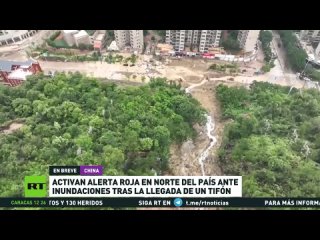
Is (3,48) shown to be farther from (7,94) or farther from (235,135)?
(235,135)

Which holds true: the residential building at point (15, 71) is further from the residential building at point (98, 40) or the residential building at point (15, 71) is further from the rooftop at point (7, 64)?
the residential building at point (98, 40)

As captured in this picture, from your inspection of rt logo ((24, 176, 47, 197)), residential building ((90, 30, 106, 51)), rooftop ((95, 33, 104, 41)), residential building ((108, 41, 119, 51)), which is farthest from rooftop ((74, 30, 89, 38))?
rt logo ((24, 176, 47, 197))

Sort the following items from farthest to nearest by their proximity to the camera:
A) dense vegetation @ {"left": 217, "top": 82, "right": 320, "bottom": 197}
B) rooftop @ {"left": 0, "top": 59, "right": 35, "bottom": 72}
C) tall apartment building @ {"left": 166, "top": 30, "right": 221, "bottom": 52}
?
tall apartment building @ {"left": 166, "top": 30, "right": 221, "bottom": 52}, rooftop @ {"left": 0, "top": 59, "right": 35, "bottom": 72}, dense vegetation @ {"left": 217, "top": 82, "right": 320, "bottom": 197}

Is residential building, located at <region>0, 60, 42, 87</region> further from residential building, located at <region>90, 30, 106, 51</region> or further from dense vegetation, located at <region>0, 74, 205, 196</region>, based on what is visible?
residential building, located at <region>90, 30, 106, 51</region>

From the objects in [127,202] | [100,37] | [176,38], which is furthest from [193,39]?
[127,202]

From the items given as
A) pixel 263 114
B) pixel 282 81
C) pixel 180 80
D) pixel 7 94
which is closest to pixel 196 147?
pixel 263 114

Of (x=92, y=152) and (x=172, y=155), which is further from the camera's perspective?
(x=172, y=155)
